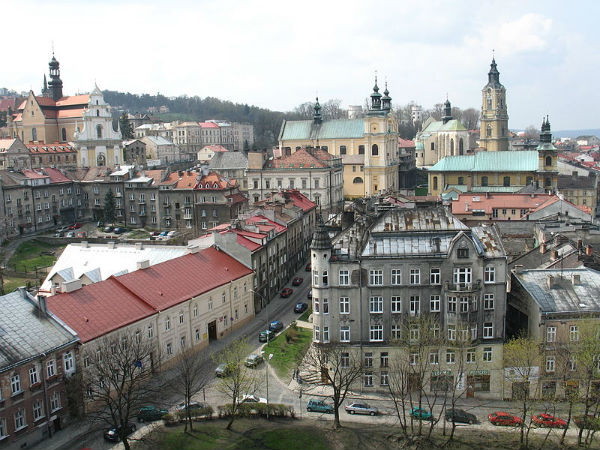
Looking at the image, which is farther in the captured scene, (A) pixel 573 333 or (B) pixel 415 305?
(B) pixel 415 305

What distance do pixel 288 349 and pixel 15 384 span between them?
2079 cm

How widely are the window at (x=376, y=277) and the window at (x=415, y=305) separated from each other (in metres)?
2.35

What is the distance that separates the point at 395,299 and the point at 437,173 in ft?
224

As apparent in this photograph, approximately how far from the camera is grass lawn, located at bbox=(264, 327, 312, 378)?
48.3 metres

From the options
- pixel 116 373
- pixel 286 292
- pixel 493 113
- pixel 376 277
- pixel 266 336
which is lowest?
pixel 266 336

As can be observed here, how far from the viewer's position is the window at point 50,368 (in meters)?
38.5

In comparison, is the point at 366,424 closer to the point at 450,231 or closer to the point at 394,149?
the point at 450,231

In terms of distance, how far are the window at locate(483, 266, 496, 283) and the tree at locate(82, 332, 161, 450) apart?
22.6 metres

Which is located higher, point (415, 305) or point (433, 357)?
point (415, 305)

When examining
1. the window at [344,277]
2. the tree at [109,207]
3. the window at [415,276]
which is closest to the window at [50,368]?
the window at [344,277]

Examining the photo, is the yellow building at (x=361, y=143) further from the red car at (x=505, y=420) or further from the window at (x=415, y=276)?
the red car at (x=505, y=420)

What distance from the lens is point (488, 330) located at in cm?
4441

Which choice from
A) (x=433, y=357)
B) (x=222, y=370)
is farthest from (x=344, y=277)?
(x=222, y=370)

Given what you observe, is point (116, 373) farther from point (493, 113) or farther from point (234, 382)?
point (493, 113)
